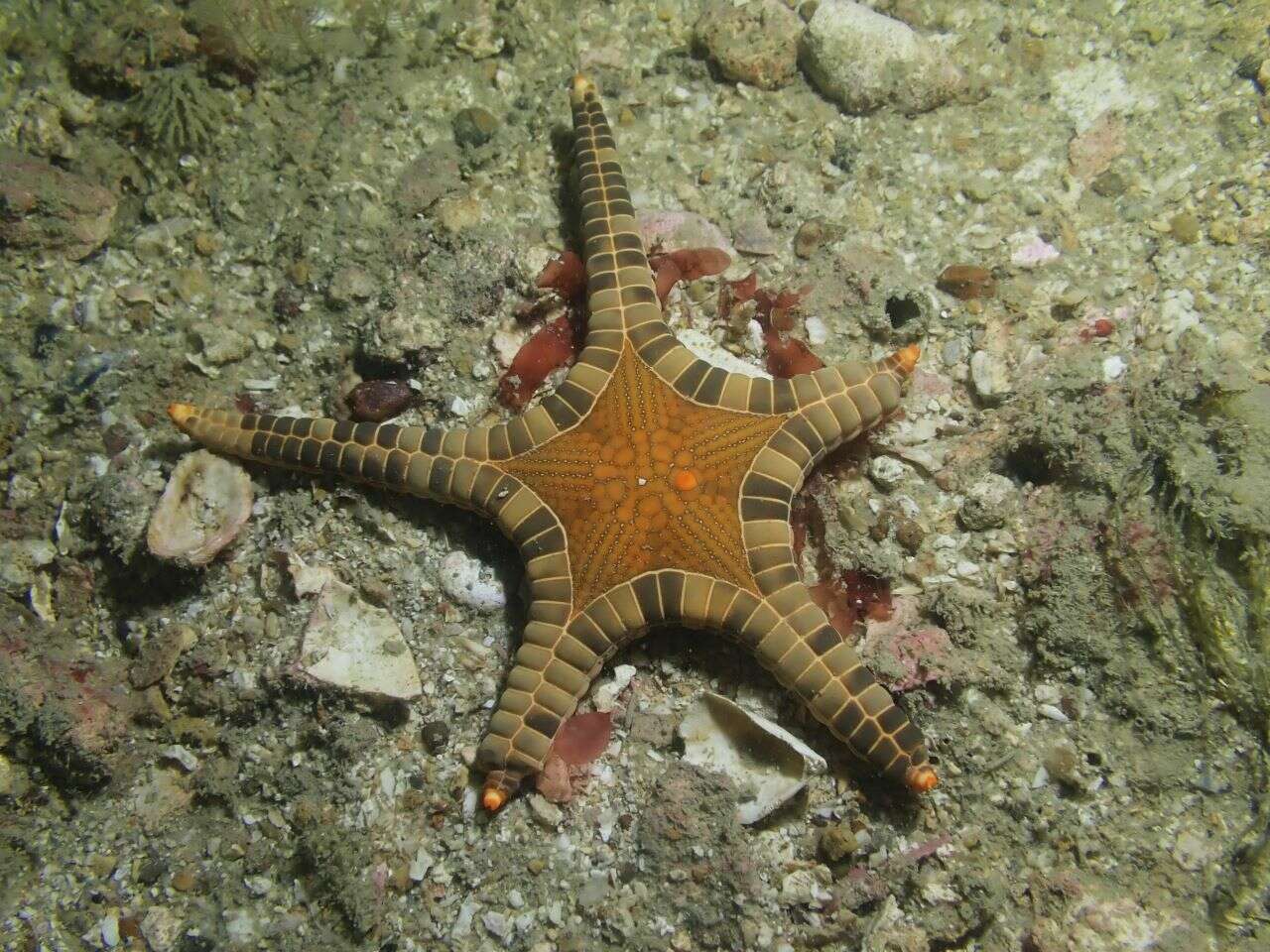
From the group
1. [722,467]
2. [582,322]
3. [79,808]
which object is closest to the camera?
[722,467]

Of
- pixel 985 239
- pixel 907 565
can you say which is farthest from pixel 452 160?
pixel 907 565

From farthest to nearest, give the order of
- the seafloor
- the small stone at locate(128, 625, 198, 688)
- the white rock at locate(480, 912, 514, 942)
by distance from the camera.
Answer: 1. the small stone at locate(128, 625, 198, 688)
2. the white rock at locate(480, 912, 514, 942)
3. the seafloor

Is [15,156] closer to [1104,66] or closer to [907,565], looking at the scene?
[907,565]

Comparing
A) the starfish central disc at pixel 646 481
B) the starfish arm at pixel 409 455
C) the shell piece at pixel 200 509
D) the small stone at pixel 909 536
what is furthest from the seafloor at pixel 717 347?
the starfish central disc at pixel 646 481

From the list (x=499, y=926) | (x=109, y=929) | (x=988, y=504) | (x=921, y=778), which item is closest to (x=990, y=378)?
(x=988, y=504)

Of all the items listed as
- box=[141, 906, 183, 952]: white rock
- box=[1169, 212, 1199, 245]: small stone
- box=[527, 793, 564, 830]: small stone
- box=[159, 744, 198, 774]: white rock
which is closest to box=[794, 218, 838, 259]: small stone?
box=[1169, 212, 1199, 245]: small stone

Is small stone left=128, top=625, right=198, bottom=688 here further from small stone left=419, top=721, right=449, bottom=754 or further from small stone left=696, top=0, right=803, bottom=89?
small stone left=696, top=0, right=803, bottom=89
